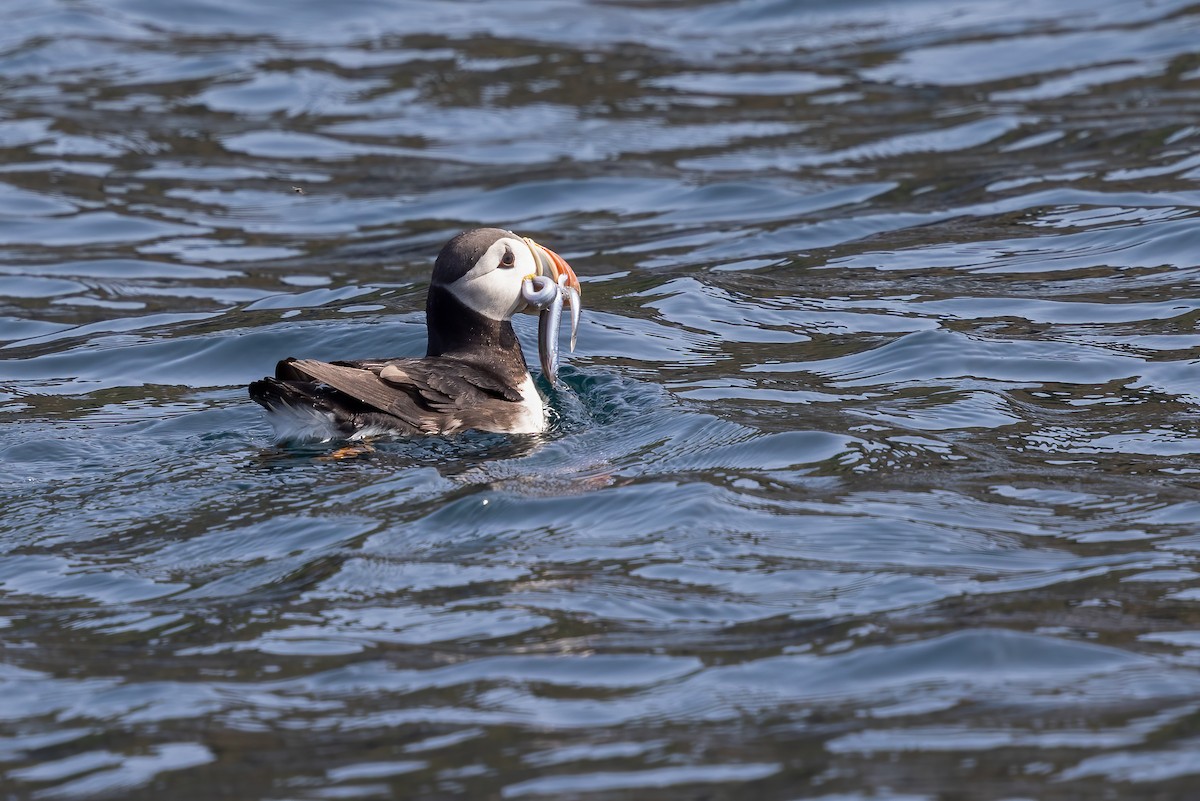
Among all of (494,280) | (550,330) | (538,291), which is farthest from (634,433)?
(494,280)

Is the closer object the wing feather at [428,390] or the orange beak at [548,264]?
the wing feather at [428,390]

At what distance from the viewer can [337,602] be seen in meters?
4.97

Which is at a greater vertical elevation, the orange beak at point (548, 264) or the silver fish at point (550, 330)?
the orange beak at point (548, 264)

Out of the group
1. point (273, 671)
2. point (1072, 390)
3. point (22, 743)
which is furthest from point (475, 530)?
point (1072, 390)

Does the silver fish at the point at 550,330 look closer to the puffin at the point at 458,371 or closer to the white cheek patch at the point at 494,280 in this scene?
the puffin at the point at 458,371

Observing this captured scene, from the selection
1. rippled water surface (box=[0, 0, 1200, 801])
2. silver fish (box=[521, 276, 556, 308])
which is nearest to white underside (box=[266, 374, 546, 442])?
rippled water surface (box=[0, 0, 1200, 801])

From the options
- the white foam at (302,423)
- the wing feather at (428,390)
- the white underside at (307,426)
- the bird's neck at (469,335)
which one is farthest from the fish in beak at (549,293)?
the white foam at (302,423)

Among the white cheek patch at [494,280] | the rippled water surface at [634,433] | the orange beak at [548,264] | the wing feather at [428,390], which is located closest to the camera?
the rippled water surface at [634,433]

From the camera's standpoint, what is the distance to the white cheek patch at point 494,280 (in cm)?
705

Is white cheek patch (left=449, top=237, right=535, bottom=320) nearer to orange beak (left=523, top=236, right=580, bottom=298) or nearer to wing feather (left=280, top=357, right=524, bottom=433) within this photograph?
orange beak (left=523, top=236, right=580, bottom=298)

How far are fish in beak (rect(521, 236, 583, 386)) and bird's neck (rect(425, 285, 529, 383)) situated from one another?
14 cm

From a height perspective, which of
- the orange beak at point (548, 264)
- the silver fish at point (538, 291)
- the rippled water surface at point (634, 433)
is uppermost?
the orange beak at point (548, 264)

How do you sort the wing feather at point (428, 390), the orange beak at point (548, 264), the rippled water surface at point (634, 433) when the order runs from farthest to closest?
the orange beak at point (548, 264) < the wing feather at point (428, 390) < the rippled water surface at point (634, 433)

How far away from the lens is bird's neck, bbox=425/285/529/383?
716cm
